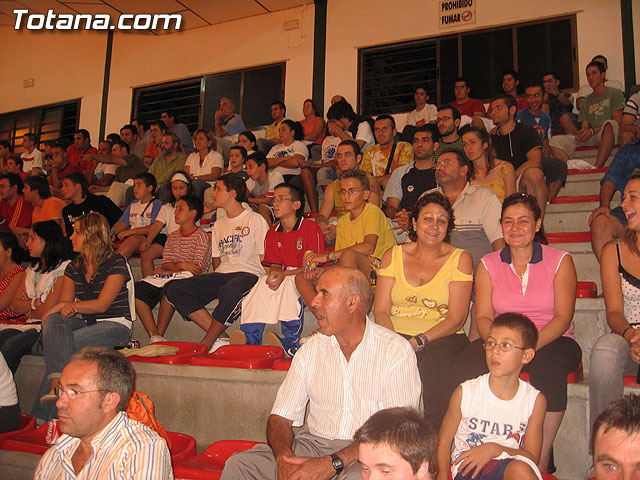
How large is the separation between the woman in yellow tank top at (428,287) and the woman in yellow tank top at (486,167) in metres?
1.12

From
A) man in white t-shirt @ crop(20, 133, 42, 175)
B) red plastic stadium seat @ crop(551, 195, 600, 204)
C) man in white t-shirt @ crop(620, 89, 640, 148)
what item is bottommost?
red plastic stadium seat @ crop(551, 195, 600, 204)

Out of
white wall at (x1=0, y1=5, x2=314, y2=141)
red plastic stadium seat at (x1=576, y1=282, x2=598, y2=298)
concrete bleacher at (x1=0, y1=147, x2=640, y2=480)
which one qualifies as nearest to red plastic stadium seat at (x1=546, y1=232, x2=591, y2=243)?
red plastic stadium seat at (x1=576, y1=282, x2=598, y2=298)

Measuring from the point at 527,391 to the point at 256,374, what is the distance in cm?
134

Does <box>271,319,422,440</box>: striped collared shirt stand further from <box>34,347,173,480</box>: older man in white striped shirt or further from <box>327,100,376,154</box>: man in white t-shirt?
<box>327,100,376,154</box>: man in white t-shirt

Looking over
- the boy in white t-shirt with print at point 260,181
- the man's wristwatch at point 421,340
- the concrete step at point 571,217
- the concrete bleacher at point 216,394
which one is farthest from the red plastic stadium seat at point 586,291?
the boy in white t-shirt with print at point 260,181

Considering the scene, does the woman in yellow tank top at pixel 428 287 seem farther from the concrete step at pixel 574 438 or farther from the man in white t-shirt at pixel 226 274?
the man in white t-shirt at pixel 226 274

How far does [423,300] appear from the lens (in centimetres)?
274

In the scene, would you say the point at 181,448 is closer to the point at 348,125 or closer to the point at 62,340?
the point at 62,340

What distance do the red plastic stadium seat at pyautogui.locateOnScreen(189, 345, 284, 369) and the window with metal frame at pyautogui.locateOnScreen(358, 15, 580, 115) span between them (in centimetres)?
541

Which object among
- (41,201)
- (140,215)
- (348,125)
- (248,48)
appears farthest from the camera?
(248,48)

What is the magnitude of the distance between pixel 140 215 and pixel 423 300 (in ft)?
11.2

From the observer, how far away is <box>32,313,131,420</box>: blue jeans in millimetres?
3266

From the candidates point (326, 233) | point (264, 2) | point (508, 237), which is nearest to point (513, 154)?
point (326, 233)

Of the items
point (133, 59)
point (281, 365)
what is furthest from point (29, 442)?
point (133, 59)
